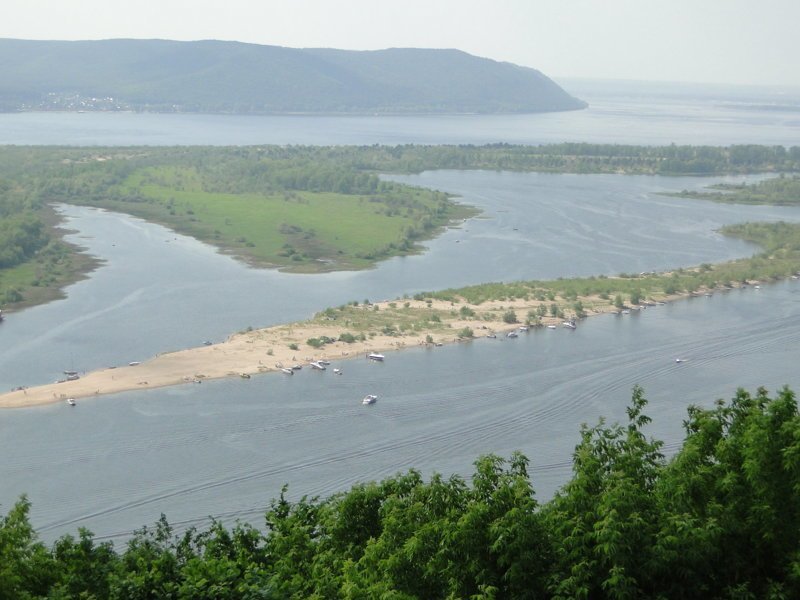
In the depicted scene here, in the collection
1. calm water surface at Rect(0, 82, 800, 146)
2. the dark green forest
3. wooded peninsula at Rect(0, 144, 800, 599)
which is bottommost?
wooded peninsula at Rect(0, 144, 800, 599)

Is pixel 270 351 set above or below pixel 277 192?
below

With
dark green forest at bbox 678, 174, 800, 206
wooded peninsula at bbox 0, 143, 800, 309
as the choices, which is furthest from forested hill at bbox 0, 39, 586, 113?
dark green forest at bbox 678, 174, 800, 206

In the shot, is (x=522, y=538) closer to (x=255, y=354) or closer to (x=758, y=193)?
(x=255, y=354)

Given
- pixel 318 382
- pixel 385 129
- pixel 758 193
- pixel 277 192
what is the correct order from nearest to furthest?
pixel 318 382
pixel 277 192
pixel 758 193
pixel 385 129

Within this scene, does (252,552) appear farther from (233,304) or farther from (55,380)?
(233,304)

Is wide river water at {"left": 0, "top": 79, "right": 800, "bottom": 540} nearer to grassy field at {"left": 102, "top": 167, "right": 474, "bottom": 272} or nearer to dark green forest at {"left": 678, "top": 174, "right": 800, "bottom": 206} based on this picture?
grassy field at {"left": 102, "top": 167, "right": 474, "bottom": 272}

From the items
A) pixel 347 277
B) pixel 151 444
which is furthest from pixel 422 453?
pixel 347 277

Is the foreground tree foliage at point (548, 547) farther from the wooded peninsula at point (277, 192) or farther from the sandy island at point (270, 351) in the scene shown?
the wooded peninsula at point (277, 192)

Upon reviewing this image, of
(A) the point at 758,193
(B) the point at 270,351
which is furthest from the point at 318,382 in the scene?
(A) the point at 758,193
